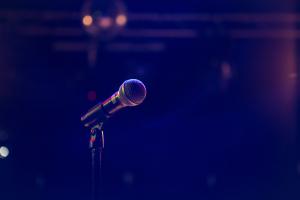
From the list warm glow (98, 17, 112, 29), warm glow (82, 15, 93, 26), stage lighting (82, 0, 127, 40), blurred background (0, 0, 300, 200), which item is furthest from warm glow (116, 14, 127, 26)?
blurred background (0, 0, 300, 200)

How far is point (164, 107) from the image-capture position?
6.75 meters

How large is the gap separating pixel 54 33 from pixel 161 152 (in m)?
2.14

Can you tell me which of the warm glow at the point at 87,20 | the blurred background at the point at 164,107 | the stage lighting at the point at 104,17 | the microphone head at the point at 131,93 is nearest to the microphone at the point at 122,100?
the microphone head at the point at 131,93

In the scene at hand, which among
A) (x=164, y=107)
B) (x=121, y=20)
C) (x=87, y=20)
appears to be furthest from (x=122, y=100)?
(x=164, y=107)

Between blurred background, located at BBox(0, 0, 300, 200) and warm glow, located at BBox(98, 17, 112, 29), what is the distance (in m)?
0.63

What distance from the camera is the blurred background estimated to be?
6.52m

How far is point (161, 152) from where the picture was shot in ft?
22.4

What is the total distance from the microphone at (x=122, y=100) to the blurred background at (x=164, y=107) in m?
3.54

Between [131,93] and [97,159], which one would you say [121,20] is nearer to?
[97,159]

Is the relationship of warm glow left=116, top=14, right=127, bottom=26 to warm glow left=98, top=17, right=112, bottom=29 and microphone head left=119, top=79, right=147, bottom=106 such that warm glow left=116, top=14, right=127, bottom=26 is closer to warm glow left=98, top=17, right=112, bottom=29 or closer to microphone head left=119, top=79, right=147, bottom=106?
warm glow left=98, top=17, right=112, bottom=29

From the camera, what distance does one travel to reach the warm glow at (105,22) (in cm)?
578

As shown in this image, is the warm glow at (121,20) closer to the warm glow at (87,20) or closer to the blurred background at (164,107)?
the warm glow at (87,20)

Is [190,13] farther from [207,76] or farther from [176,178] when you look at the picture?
[176,178]

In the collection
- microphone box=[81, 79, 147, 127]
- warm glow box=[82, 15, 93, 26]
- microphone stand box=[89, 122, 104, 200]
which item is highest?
warm glow box=[82, 15, 93, 26]
